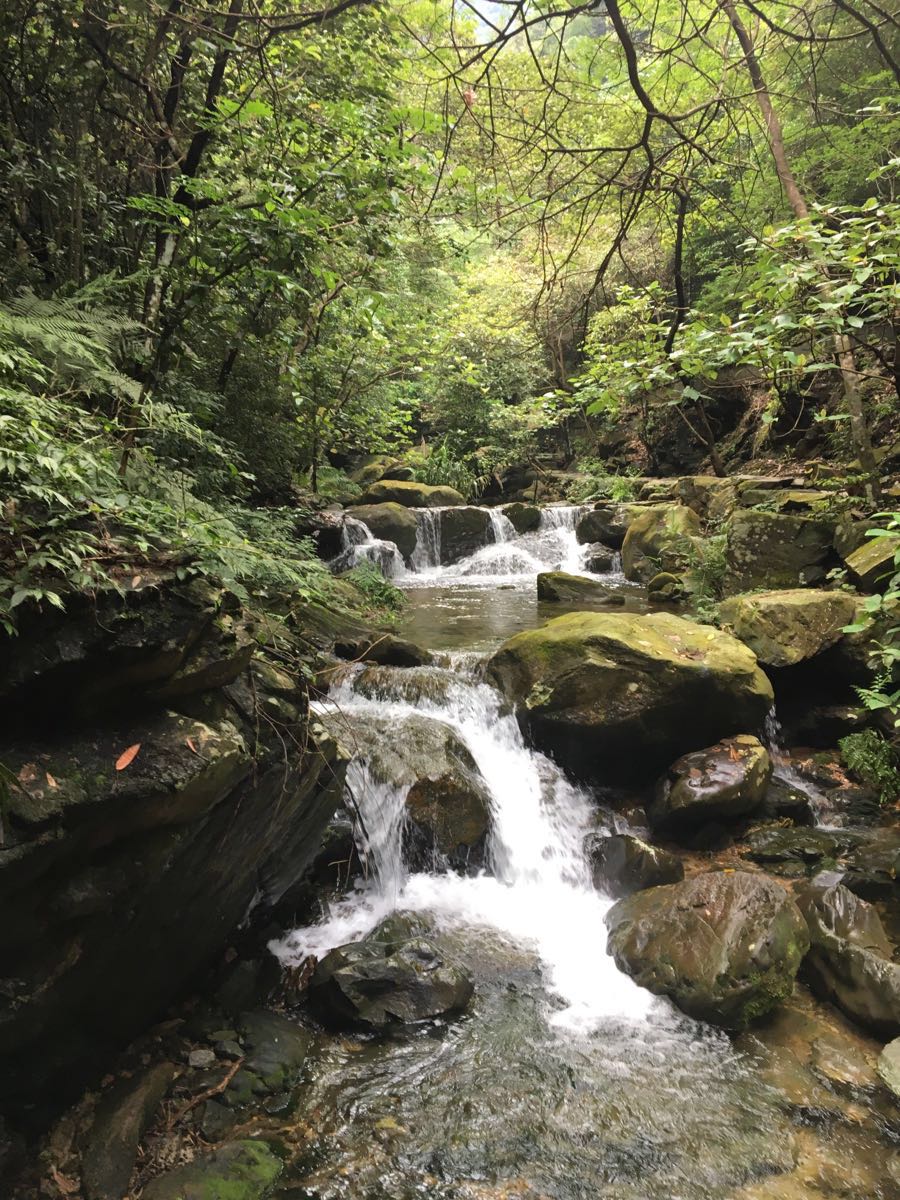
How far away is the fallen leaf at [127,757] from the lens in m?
2.67

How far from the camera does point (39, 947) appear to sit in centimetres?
252

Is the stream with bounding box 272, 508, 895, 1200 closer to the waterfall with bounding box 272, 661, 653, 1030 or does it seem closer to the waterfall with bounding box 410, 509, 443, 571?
the waterfall with bounding box 272, 661, 653, 1030

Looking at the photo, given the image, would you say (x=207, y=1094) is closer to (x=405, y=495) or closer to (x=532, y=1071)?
(x=532, y=1071)

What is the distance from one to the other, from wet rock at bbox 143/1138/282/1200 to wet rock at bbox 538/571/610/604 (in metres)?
8.87

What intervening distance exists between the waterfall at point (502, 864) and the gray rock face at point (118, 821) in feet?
3.60

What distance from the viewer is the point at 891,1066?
3.31 meters

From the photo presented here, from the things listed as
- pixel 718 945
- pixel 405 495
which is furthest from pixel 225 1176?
pixel 405 495

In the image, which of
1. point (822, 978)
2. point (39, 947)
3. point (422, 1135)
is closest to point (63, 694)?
point (39, 947)

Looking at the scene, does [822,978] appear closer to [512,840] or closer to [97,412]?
[512,840]

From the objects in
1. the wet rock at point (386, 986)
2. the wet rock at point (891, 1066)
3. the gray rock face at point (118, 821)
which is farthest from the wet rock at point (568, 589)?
the gray rock face at point (118, 821)

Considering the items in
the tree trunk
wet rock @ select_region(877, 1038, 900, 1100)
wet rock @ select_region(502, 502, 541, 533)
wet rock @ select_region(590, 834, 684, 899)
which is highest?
the tree trunk

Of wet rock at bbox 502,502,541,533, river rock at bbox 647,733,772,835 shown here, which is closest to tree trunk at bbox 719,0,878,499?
river rock at bbox 647,733,772,835

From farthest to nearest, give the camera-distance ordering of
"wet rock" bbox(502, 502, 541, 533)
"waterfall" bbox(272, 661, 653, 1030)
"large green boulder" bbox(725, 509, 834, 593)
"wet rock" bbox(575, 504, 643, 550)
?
"wet rock" bbox(502, 502, 541, 533) < "wet rock" bbox(575, 504, 643, 550) < "large green boulder" bbox(725, 509, 834, 593) < "waterfall" bbox(272, 661, 653, 1030)

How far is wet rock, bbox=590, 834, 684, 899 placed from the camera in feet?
16.2
